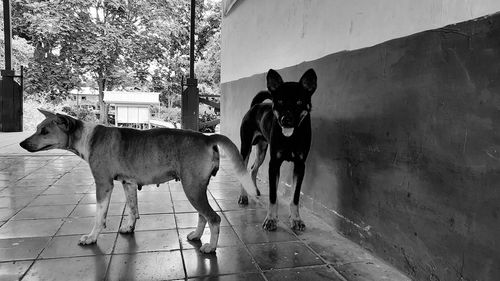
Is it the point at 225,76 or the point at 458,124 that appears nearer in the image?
the point at 458,124

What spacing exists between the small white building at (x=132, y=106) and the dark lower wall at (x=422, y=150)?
12.8 metres

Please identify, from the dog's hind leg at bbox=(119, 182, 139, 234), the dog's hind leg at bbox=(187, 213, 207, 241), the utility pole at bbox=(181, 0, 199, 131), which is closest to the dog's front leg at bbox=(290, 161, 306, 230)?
the dog's hind leg at bbox=(187, 213, 207, 241)

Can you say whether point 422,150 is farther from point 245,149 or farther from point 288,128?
point 245,149

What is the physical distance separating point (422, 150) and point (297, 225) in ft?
5.11

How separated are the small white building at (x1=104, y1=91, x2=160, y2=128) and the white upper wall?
836 centimetres

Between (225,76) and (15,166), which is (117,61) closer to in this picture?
(225,76)

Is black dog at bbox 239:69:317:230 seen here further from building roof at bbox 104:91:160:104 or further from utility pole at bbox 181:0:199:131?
building roof at bbox 104:91:160:104

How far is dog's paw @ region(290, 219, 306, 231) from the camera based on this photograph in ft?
11.8

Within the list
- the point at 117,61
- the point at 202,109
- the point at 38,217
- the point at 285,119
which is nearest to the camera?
the point at 285,119

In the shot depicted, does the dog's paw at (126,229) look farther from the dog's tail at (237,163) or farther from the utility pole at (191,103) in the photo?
the utility pole at (191,103)

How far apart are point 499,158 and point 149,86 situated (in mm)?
19395

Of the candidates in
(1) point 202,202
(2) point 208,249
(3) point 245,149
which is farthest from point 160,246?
(3) point 245,149

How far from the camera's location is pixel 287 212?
166 inches

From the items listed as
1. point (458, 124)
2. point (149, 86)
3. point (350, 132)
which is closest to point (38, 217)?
point (350, 132)
